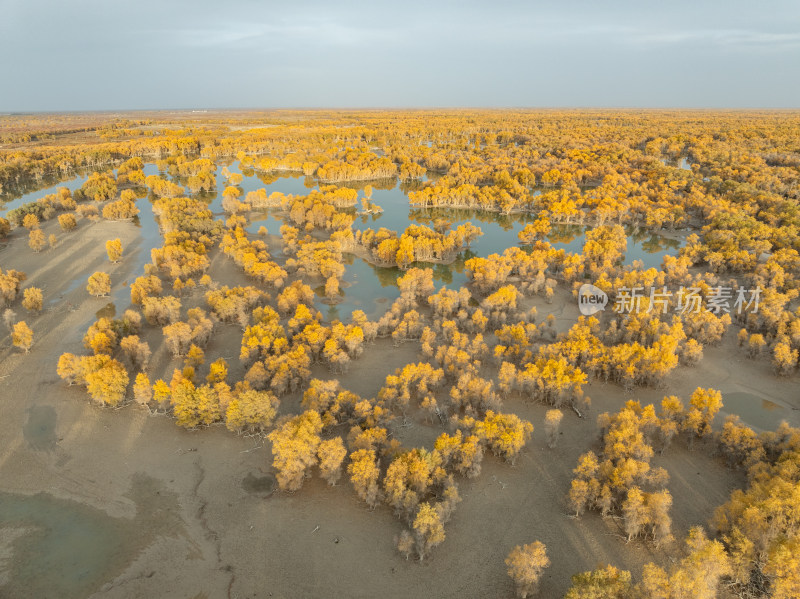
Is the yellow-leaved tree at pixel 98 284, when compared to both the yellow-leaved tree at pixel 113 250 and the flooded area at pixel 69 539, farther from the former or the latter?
the flooded area at pixel 69 539

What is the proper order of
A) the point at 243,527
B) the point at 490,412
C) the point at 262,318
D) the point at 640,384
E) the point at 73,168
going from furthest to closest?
the point at 73,168, the point at 262,318, the point at 640,384, the point at 490,412, the point at 243,527

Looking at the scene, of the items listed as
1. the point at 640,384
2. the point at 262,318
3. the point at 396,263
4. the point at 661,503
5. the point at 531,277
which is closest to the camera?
the point at 661,503

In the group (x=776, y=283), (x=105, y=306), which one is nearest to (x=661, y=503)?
(x=776, y=283)

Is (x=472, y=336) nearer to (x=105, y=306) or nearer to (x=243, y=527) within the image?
(x=243, y=527)

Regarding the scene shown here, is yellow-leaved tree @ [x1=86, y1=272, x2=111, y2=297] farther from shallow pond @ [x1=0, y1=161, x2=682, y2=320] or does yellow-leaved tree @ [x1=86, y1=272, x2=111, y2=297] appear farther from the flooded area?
the flooded area

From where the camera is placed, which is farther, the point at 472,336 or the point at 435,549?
the point at 472,336

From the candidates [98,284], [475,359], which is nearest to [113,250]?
[98,284]
